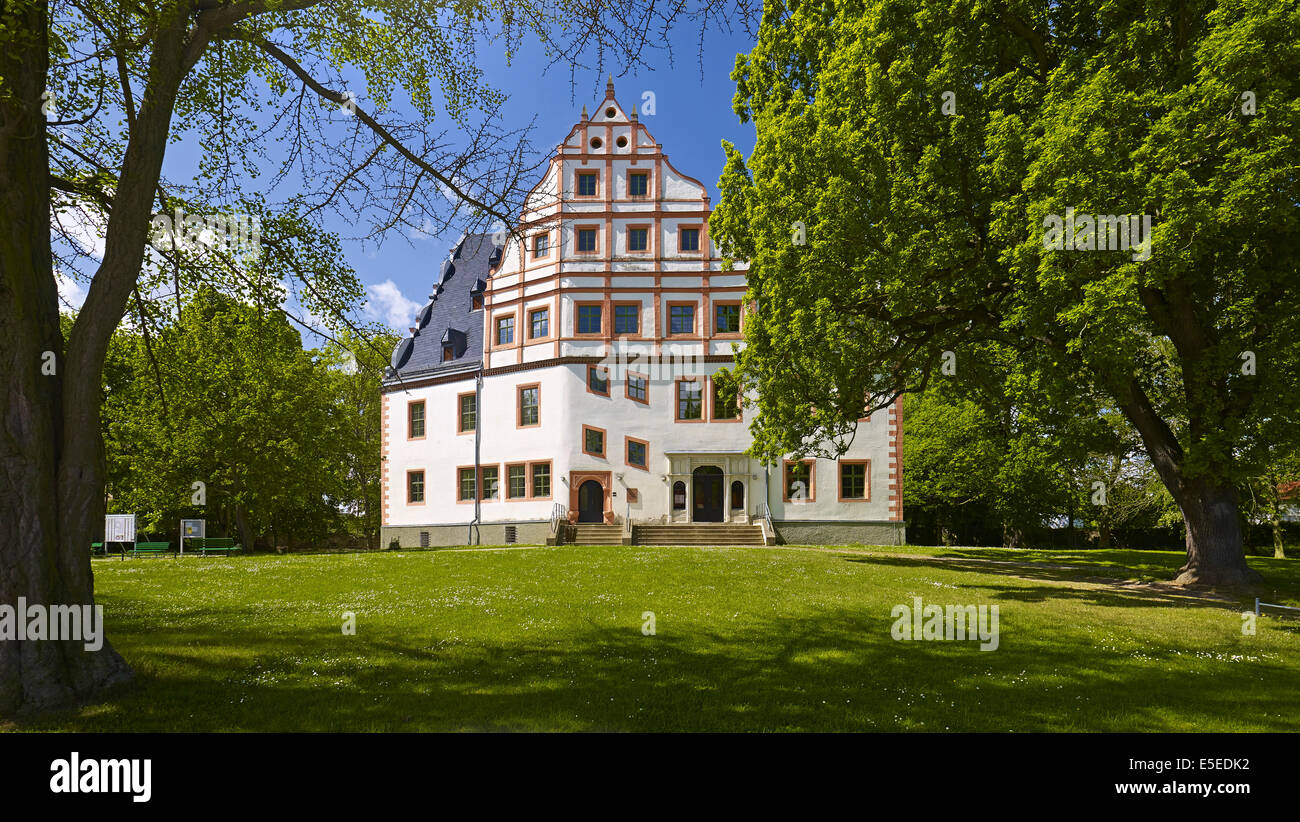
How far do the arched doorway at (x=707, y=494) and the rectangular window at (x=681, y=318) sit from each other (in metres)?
6.48

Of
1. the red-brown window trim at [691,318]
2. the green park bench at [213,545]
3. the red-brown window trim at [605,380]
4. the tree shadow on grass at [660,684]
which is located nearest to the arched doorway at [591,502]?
the red-brown window trim at [605,380]

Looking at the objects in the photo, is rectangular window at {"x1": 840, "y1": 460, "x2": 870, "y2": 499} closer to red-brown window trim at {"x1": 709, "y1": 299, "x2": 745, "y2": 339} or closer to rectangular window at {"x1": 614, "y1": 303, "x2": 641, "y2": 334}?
red-brown window trim at {"x1": 709, "y1": 299, "x2": 745, "y2": 339}

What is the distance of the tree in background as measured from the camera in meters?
11.2

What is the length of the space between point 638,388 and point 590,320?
3894 millimetres

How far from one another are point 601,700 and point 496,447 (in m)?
27.4

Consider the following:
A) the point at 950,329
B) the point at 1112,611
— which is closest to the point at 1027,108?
the point at 950,329

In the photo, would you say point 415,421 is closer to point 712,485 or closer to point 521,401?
point 521,401

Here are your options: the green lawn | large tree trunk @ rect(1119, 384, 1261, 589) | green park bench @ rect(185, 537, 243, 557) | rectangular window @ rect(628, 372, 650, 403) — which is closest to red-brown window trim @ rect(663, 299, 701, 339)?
rectangular window @ rect(628, 372, 650, 403)

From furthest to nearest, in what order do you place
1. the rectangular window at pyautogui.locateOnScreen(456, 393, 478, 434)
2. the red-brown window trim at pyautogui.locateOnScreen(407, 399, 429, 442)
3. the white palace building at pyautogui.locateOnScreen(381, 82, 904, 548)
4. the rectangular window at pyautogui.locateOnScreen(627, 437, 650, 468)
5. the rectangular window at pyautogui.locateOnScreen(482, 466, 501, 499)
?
the red-brown window trim at pyautogui.locateOnScreen(407, 399, 429, 442), the rectangular window at pyautogui.locateOnScreen(456, 393, 478, 434), the rectangular window at pyautogui.locateOnScreen(482, 466, 501, 499), the rectangular window at pyautogui.locateOnScreen(627, 437, 650, 468), the white palace building at pyautogui.locateOnScreen(381, 82, 904, 548)

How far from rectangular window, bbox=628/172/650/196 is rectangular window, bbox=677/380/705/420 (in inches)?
364

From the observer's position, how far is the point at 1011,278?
44.7ft

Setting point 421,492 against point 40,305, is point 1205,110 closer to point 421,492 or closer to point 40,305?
point 40,305

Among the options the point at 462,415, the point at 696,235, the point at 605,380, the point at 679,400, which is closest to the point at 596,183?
the point at 696,235

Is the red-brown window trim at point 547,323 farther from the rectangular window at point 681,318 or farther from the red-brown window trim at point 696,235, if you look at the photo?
the red-brown window trim at point 696,235
